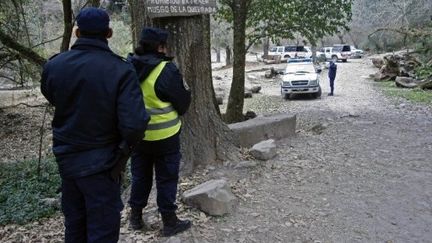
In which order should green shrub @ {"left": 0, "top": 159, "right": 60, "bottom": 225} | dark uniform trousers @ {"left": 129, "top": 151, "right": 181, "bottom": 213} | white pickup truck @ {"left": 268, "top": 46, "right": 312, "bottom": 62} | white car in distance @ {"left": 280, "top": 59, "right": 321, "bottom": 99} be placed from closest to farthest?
dark uniform trousers @ {"left": 129, "top": 151, "right": 181, "bottom": 213}, green shrub @ {"left": 0, "top": 159, "right": 60, "bottom": 225}, white car in distance @ {"left": 280, "top": 59, "right": 321, "bottom": 99}, white pickup truck @ {"left": 268, "top": 46, "right": 312, "bottom": 62}

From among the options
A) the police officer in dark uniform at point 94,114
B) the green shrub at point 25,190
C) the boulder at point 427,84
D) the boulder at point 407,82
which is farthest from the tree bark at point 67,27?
the boulder at point 407,82

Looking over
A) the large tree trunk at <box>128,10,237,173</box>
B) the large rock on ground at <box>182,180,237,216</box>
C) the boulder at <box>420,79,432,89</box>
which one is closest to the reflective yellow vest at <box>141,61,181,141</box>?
the large rock on ground at <box>182,180,237,216</box>

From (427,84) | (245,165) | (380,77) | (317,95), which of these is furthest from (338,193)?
(380,77)

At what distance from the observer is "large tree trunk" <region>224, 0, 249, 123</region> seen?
11.6 m

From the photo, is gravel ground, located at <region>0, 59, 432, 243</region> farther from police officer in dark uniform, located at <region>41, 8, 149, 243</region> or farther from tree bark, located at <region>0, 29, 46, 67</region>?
tree bark, located at <region>0, 29, 46, 67</region>

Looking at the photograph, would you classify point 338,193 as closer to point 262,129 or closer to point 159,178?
A: point 262,129

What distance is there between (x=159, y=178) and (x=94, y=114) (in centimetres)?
118

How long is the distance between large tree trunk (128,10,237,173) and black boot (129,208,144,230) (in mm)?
1195

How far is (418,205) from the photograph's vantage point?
499 centimetres

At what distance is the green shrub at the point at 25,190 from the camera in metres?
6.08

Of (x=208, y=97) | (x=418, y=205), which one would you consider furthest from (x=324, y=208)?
(x=208, y=97)

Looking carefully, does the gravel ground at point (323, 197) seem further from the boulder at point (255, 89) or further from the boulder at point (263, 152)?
the boulder at point (255, 89)

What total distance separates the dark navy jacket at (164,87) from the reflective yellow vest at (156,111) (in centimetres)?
3

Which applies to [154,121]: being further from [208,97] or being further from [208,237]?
[208,97]
